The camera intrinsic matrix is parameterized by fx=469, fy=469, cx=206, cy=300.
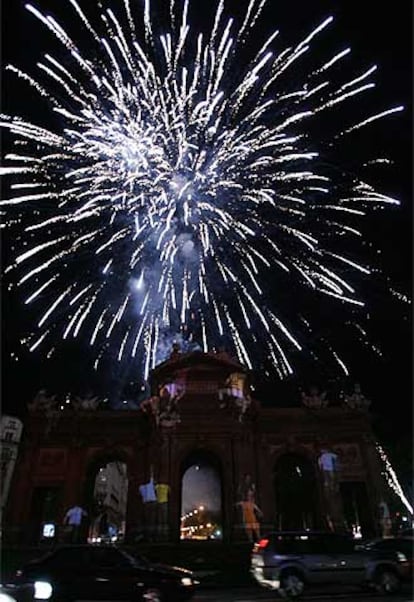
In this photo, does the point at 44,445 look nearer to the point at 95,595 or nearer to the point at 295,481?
the point at 95,595

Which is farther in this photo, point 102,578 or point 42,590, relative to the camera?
point 102,578

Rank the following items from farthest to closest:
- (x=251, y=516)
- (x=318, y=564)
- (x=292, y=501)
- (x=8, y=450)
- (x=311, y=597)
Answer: (x=292, y=501)
(x=8, y=450)
(x=251, y=516)
(x=318, y=564)
(x=311, y=597)

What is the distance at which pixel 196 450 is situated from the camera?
29625 mm

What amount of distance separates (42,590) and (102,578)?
52.7 inches

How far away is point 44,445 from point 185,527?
85.1ft

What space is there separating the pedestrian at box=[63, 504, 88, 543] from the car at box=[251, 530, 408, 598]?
16691mm

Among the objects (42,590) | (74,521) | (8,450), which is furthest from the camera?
(8,450)

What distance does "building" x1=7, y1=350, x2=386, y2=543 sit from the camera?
28.2m

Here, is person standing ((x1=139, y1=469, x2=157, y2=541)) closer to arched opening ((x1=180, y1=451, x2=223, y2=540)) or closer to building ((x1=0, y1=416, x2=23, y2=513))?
building ((x1=0, y1=416, x2=23, y2=513))

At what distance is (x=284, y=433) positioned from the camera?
30.9 meters

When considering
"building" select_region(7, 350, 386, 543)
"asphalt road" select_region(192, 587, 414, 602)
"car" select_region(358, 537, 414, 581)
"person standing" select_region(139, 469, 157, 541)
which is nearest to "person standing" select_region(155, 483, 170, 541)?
"building" select_region(7, 350, 386, 543)

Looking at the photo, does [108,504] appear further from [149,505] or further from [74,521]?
[149,505]

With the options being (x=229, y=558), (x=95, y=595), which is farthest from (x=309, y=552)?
(x=229, y=558)

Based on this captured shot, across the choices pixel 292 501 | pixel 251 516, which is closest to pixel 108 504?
pixel 292 501
